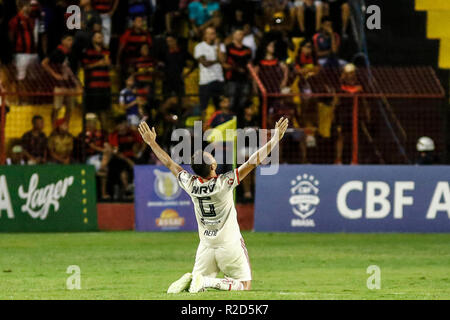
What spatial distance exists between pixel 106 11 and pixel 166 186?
5.35m

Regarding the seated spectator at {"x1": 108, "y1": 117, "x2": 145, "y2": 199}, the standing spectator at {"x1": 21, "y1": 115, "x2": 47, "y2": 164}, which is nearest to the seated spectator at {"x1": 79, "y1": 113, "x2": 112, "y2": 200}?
the seated spectator at {"x1": 108, "y1": 117, "x2": 145, "y2": 199}

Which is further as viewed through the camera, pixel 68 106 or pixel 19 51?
pixel 19 51

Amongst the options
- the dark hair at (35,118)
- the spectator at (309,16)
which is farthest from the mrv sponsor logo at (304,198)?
the dark hair at (35,118)

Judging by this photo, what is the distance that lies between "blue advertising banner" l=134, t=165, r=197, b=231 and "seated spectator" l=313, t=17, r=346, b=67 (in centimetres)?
476

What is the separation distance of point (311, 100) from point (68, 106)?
492 cm

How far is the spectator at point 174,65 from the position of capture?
73.7 ft

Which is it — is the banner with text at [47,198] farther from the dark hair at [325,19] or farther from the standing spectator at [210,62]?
the dark hair at [325,19]

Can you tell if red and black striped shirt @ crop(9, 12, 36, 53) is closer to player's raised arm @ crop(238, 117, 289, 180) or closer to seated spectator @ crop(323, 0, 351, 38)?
seated spectator @ crop(323, 0, 351, 38)

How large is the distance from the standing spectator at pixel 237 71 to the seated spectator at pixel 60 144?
340 centimetres

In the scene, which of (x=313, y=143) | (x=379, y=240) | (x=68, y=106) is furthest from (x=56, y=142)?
(x=379, y=240)

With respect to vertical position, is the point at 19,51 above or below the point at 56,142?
above

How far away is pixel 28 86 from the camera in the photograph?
21672mm
